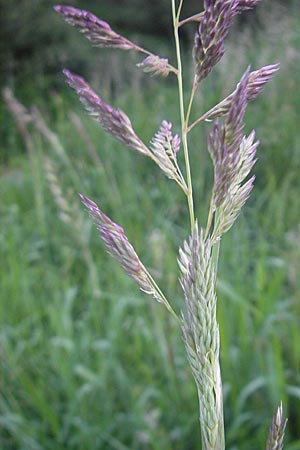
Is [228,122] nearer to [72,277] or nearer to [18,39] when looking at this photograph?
[72,277]

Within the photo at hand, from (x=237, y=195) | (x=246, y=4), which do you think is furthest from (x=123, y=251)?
(x=246, y=4)

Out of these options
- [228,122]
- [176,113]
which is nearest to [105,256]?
[176,113]

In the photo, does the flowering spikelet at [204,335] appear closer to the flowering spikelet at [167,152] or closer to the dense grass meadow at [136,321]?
the flowering spikelet at [167,152]

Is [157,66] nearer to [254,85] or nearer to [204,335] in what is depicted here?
[254,85]

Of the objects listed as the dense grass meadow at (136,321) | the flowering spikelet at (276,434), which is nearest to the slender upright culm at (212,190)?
the flowering spikelet at (276,434)

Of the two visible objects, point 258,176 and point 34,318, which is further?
point 258,176

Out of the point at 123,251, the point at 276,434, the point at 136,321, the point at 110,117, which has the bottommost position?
the point at 136,321

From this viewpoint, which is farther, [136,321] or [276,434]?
[136,321]

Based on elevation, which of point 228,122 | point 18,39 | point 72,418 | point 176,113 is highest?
point 18,39
